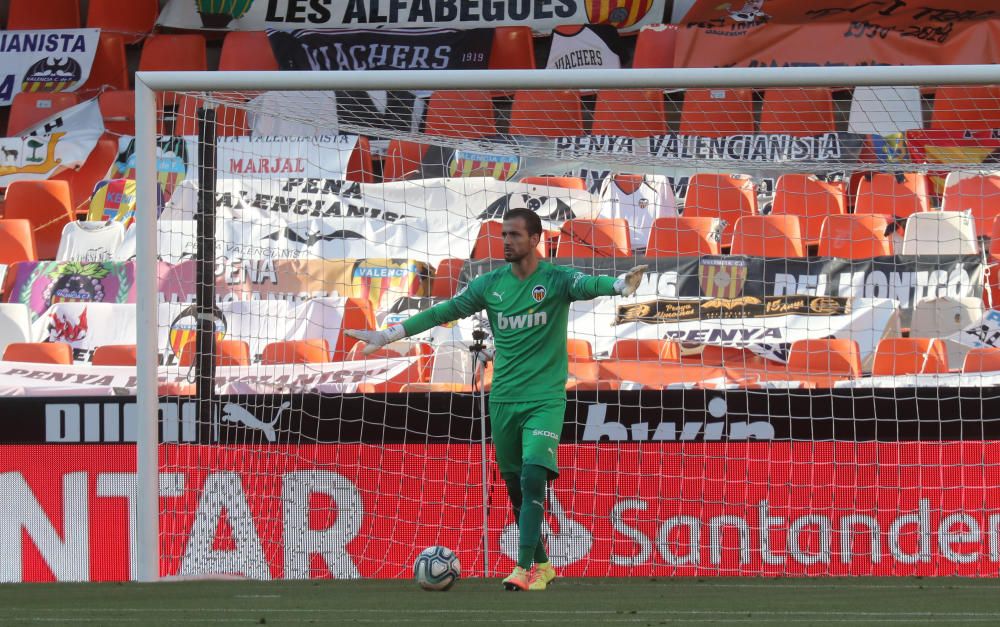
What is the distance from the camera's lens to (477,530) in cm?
612

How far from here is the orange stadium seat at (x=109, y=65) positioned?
14.0m

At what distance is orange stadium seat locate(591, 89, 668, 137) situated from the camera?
33.9 feet

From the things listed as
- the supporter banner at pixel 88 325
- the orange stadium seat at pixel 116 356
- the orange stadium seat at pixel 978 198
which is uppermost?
the orange stadium seat at pixel 978 198

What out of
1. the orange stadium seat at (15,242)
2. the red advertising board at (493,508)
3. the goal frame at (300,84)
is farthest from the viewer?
the orange stadium seat at (15,242)

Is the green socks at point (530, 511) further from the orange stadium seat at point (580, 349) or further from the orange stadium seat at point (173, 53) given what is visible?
the orange stadium seat at point (173, 53)

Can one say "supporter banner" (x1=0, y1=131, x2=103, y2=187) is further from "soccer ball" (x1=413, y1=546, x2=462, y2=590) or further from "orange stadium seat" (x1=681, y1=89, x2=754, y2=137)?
"soccer ball" (x1=413, y1=546, x2=462, y2=590)

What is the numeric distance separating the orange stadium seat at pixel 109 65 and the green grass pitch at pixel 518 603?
940cm

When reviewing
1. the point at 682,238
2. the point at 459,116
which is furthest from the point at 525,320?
the point at 459,116

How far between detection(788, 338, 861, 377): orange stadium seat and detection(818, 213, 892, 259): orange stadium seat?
1.19 metres

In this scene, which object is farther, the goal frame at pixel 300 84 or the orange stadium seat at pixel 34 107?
the orange stadium seat at pixel 34 107

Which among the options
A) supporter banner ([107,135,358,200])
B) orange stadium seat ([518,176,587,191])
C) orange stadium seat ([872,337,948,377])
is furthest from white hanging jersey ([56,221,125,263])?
orange stadium seat ([872,337,948,377])

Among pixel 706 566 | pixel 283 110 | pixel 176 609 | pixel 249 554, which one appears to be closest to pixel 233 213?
pixel 283 110

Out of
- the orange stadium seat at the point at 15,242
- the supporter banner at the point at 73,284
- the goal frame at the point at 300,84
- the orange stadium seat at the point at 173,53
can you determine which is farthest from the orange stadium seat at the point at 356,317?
the orange stadium seat at the point at 173,53

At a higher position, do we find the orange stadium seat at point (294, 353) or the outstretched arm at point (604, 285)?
the outstretched arm at point (604, 285)
